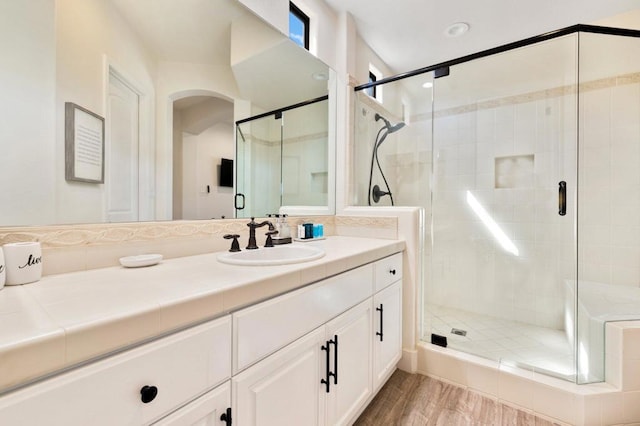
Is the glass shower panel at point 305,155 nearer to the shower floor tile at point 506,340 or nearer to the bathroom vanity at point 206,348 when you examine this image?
the bathroom vanity at point 206,348

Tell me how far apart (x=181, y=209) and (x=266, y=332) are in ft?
2.32

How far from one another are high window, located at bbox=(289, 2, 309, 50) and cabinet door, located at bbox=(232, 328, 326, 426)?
1767mm

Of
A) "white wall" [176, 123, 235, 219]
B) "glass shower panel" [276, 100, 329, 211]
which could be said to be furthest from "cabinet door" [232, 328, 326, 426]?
"glass shower panel" [276, 100, 329, 211]

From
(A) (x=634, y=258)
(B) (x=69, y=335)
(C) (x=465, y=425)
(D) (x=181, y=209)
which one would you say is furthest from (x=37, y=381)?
(A) (x=634, y=258)

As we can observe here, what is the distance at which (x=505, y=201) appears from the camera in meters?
2.44

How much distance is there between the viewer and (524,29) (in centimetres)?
221

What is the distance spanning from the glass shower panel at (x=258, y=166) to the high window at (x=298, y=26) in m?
0.54

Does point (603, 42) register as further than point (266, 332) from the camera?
Yes

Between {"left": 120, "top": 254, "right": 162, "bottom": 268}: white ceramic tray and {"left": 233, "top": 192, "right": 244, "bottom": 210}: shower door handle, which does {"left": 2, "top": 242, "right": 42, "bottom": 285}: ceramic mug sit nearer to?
{"left": 120, "top": 254, "right": 162, "bottom": 268}: white ceramic tray

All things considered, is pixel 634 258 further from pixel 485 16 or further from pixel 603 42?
pixel 485 16

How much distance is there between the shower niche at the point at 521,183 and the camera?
199cm

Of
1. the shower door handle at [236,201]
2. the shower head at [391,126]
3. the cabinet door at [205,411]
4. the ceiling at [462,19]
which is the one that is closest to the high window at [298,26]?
the ceiling at [462,19]

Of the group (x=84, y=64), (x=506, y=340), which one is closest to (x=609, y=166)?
(x=506, y=340)

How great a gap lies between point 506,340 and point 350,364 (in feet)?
4.76
